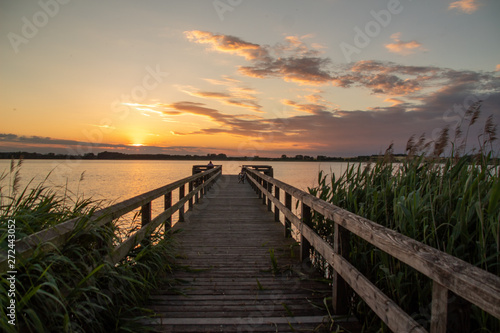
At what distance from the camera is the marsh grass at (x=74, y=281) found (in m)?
1.75

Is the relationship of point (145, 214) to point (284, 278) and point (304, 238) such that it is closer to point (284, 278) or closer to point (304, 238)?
point (284, 278)

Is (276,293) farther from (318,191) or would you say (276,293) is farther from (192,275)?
(318,191)

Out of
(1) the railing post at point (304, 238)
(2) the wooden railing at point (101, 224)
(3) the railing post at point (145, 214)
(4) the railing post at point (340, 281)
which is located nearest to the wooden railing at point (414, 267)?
(4) the railing post at point (340, 281)

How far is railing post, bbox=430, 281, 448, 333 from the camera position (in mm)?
1332

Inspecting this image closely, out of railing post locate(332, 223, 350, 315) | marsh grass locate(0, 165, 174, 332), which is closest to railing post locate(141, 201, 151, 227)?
marsh grass locate(0, 165, 174, 332)

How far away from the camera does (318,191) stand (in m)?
4.79

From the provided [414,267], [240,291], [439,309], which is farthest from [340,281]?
[439,309]

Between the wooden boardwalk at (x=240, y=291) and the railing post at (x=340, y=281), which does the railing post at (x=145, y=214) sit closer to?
the wooden boardwalk at (x=240, y=291)

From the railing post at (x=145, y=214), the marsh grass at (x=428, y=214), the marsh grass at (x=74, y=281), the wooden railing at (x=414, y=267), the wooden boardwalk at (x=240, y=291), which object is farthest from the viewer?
the railing post at (x=145, y=214)

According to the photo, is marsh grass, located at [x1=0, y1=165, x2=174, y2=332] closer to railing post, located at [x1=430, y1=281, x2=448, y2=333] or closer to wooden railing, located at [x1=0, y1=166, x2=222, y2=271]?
wooden railing, located at [x1=0, y1=166, x2=222, y2=271]

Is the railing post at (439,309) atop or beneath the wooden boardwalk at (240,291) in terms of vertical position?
atop

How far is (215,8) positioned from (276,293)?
255 inches

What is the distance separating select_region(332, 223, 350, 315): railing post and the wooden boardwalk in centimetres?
15

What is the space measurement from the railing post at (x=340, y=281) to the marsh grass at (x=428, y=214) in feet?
0.47
